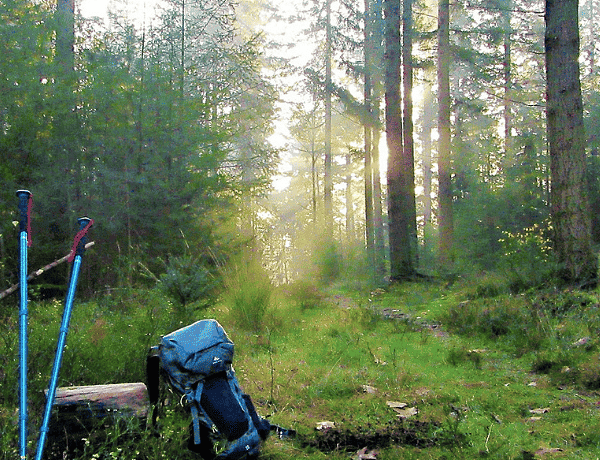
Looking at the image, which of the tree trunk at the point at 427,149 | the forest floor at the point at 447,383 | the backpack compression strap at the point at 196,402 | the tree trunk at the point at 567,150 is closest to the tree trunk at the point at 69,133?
the forest floor at the point at 447,383

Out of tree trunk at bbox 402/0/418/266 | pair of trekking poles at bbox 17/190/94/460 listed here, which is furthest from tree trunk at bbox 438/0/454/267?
pair of trekking poles at bbox 17/190/94/460

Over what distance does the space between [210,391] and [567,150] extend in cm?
665

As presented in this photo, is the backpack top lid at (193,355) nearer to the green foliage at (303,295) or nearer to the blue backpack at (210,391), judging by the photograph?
the blue backpack at (210,391)

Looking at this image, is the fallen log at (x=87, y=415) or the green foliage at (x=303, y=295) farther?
the green foliage at (x=303, y=295)

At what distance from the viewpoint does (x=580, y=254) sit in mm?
7594

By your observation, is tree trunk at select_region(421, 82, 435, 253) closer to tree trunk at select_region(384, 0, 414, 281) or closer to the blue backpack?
tree trunk at select_region(384, 0, 414, 281)

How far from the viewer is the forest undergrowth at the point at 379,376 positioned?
3.12 metres

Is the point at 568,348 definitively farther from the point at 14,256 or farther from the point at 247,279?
the point at 14,256

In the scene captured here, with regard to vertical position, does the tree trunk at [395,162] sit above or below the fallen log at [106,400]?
above

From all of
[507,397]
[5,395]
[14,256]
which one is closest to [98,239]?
[14,256]

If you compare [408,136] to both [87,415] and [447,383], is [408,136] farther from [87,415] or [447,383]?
[87,415]

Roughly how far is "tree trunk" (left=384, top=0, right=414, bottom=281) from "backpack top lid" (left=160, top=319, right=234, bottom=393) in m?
9.52

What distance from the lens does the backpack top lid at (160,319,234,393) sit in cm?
321

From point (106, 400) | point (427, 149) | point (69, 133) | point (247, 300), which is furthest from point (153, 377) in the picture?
point (427, 149)
